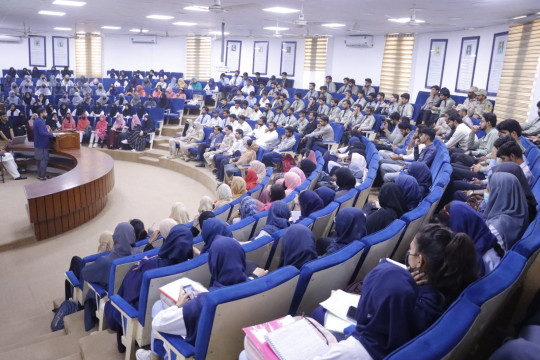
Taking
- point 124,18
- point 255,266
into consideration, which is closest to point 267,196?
point 255,266

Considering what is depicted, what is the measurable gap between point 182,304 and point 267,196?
9.68 ft

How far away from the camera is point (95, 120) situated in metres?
11.7

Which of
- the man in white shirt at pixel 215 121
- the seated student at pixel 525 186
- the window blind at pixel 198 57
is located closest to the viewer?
the seated student at pixel 525 186

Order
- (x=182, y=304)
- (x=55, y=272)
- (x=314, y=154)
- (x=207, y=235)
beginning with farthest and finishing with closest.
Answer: (x=314, y=154)
(x=55, y=272)
(x=207, y=235)
(x=182, y=304)

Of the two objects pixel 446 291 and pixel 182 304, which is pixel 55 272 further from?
pixel 446 291

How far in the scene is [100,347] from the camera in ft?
9.99

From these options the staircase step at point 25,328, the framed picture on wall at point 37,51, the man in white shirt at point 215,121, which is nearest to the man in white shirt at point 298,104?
the man in white shirt at point 215,121

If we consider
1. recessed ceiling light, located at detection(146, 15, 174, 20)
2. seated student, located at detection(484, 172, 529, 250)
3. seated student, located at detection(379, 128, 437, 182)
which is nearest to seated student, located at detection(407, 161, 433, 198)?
seated student, located at detection(379, 128, 437, 182)

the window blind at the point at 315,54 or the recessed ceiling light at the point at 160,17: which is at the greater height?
the recessed ceiling light at the point at 160,17

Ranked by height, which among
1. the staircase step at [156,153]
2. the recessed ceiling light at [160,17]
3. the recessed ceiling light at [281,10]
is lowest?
the staircase step at [156,153]

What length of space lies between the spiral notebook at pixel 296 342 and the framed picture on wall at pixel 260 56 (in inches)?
631

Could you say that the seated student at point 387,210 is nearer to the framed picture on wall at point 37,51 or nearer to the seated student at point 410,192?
the seated student at point 410,192

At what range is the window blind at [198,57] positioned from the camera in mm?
18156

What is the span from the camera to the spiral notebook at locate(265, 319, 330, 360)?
1837mm
